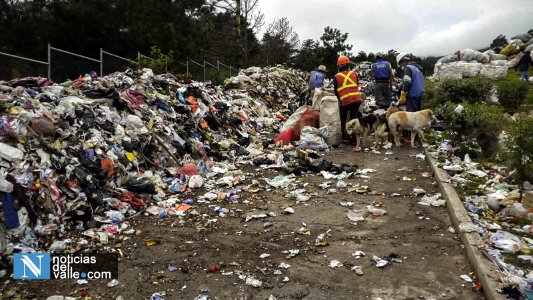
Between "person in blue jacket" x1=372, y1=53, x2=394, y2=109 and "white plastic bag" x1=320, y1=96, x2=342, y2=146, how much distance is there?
6.43 ft

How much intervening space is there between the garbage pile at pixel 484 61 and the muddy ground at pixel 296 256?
699 inches

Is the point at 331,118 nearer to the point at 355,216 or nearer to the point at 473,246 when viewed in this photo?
the point at 355,216

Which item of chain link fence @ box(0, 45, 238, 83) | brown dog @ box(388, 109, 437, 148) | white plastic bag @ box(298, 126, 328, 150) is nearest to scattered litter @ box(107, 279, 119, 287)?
white plastic bag @ box(298, 126, 328, 150)

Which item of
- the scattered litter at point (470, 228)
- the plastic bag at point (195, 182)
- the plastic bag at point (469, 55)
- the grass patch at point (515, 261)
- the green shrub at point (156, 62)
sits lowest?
the grass patch at point (515, 261)

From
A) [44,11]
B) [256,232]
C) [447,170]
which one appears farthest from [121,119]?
[44,11]

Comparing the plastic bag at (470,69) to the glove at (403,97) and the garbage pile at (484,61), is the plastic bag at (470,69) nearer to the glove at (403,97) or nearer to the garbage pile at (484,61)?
the garbage pile at (484,61)

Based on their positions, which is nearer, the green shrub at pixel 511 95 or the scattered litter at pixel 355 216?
the scattered litter at pixel 355 216

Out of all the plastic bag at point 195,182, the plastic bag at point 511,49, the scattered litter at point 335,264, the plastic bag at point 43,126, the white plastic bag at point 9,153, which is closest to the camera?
the scattered litter at point 335,264

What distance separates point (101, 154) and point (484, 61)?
88.2ft

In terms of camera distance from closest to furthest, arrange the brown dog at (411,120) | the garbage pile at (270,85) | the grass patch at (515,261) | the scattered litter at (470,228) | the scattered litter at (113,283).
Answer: the grass patch at (515,261) < the scattered litter at (113,283) < the scattered litter at (470,228) < the brown dog at (411,120) < the garbage pile at (270,85)

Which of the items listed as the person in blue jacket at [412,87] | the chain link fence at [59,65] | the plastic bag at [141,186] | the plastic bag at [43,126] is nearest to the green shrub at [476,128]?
the person in blue jacket at [412,87]

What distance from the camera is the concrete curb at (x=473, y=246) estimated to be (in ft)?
8.98

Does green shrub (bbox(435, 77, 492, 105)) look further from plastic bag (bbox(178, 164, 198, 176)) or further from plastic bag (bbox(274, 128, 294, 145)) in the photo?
plastic bag (bbox(178, 164, 198, 176))

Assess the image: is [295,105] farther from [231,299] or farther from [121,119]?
[231,299]
